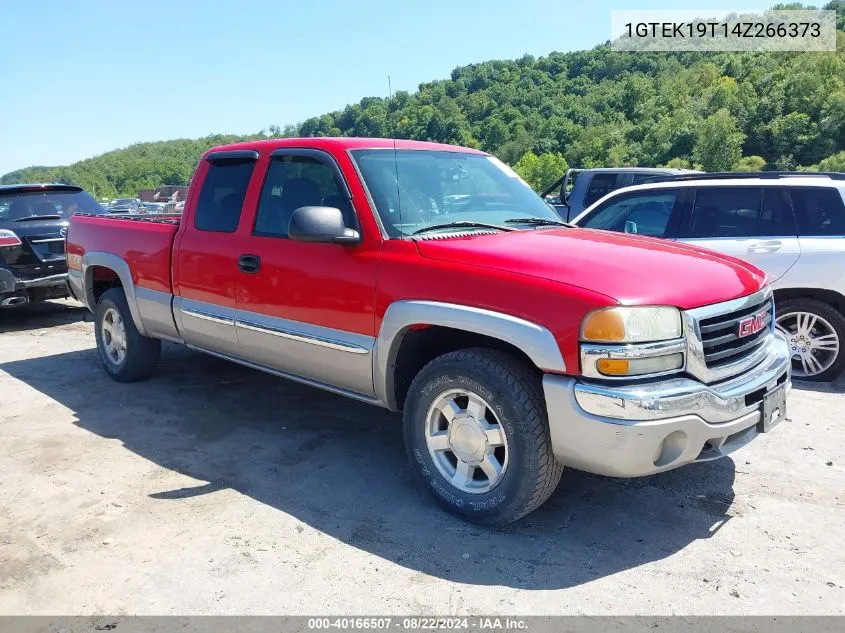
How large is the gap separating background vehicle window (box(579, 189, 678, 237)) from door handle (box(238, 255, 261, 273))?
3302 mm

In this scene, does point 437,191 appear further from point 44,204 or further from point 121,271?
point 44,204

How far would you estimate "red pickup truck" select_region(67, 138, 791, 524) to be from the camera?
2.82 metres

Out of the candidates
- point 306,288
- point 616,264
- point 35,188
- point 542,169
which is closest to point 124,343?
point 306,288

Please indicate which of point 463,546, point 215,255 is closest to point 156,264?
point 215,255

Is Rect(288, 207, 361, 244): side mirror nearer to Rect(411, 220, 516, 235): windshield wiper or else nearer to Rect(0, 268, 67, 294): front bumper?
Rect(411, 220, 516, 235): windshield wiper

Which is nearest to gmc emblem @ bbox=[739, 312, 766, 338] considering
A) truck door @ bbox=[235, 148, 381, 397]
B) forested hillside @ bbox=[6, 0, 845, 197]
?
truck door @ bbox=[235, 148, 381, 397]

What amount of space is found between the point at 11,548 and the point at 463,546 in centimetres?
218

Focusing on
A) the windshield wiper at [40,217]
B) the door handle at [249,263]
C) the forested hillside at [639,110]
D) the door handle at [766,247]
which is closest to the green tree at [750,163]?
the forested hillside at [639,110]

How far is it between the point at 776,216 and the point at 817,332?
1.08 meters

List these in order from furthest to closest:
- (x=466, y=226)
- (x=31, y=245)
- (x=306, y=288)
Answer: (x=31, y=245) < (x=306, y=288) < (x=466, y=226)

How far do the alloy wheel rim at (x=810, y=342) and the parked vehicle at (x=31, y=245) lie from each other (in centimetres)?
785

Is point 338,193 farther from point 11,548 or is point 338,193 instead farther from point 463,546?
point 11,548

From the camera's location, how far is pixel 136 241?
527cm

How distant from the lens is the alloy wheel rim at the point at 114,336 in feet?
18.7
